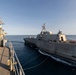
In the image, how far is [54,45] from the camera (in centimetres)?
3941

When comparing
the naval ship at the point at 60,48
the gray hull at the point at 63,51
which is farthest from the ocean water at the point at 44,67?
the naval ship at the point at 60,48

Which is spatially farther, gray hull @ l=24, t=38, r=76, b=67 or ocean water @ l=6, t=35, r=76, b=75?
gray hull @ l=24, t=38, r=76, b=67

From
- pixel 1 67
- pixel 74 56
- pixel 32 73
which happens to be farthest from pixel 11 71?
pixel 74 56

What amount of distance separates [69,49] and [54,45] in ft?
26.9

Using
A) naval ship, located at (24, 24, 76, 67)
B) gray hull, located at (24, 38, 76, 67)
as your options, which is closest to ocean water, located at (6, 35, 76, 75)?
Result: gray hull, located at (24, 38, 76, 67)

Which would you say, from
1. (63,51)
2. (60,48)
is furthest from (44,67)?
(60,48)

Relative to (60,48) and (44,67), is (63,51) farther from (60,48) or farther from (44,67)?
(44,67)

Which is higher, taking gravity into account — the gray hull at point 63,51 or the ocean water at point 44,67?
the gray hull at point 63,51

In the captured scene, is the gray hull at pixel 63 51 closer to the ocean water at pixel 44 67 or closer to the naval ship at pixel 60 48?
the naval ship at pixel 60 48

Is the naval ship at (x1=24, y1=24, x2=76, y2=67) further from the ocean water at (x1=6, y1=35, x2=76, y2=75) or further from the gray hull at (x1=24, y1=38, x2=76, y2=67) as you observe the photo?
the ocean water at (x1=6, y1=35, x2=76, y2=75)

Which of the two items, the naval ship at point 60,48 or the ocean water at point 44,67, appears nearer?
the ocean water at point 44,67

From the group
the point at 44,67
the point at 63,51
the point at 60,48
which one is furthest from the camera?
the point at 60,48

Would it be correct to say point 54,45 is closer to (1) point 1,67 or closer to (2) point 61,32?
(2) point 61,32

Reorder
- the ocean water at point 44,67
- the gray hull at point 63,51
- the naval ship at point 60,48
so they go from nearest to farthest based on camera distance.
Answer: the ocean water at point 44,67 < the gray hull at point 63,51 < the naval ship at point 60,48
